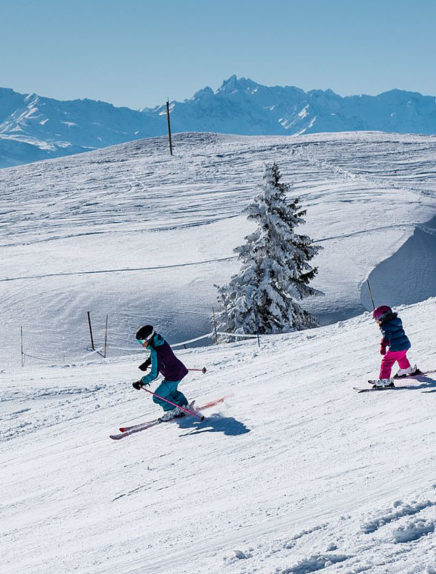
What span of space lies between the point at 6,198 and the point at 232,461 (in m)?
51.5

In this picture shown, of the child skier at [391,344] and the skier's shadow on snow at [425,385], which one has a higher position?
the child skier at [391,344]

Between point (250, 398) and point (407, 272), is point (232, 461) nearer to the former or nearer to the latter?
point (250, 398)

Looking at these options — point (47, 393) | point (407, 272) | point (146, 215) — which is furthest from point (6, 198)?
point (47, 393)

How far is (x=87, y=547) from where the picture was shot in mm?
5531

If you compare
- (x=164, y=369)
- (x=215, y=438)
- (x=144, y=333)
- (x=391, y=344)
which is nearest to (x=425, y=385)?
(x=391, y=344)

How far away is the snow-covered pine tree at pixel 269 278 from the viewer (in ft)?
74.6

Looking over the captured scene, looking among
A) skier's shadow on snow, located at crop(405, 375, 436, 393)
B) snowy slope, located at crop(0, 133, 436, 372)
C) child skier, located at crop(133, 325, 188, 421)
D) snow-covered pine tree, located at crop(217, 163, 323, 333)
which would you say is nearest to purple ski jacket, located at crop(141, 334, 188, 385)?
child skier, located at crop(133, 325, 188, 421)

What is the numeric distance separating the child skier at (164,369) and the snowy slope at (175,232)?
44.3 feet

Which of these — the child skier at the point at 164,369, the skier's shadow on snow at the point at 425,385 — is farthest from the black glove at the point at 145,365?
the skier's shadow on snow at the point at 425,385

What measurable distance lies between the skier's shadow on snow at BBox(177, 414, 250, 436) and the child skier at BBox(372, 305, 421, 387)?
210 cm

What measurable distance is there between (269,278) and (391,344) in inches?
581

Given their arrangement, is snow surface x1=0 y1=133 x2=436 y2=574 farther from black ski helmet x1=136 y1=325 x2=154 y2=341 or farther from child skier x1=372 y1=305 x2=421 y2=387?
black ski helmet x1=136 y1=325 x2=154 y2=341

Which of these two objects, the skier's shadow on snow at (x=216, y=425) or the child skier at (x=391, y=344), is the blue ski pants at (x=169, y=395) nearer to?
the skier's shadow on snow at (x=216, y=425)

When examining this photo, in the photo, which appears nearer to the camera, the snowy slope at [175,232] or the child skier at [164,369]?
the child skier at [164,369]
